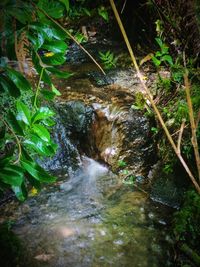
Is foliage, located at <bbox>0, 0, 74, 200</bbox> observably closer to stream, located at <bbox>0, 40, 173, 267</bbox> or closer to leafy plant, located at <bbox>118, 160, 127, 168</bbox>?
stream, located at <bbox>0, 40, 173, 267</bbox>

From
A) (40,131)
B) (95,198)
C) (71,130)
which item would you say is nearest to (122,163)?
(95,198)

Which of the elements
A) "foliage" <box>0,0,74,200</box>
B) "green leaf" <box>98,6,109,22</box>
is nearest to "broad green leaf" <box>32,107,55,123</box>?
"foliage" <box>0,0,74,200</box>

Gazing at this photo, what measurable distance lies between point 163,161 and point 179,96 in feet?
3.24

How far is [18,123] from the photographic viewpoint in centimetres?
196

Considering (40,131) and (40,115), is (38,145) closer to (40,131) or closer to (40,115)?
(40,131)

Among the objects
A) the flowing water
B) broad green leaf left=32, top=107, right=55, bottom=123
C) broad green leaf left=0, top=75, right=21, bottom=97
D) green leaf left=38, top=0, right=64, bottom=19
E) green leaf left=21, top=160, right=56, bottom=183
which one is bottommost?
the flowing water

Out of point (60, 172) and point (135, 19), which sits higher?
point (135, 19)

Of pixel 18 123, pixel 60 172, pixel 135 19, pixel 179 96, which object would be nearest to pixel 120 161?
pixel 60 172

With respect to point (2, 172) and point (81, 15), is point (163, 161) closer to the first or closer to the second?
point (2, 172)

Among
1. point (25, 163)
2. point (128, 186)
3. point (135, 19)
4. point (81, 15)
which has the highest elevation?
point (81, 15)

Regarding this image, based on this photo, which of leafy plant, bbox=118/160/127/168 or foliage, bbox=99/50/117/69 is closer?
leafy plant, bbox=118/160/127/168

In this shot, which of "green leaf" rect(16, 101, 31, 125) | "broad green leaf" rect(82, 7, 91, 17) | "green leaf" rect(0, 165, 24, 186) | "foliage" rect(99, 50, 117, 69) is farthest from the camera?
"broad green leaf" rect(82, 7, 91, 17)

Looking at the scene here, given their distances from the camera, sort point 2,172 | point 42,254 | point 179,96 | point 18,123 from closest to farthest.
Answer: point 2,172, point 18,123, point 42,254, point 179,96

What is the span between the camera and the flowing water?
10.7 feet
